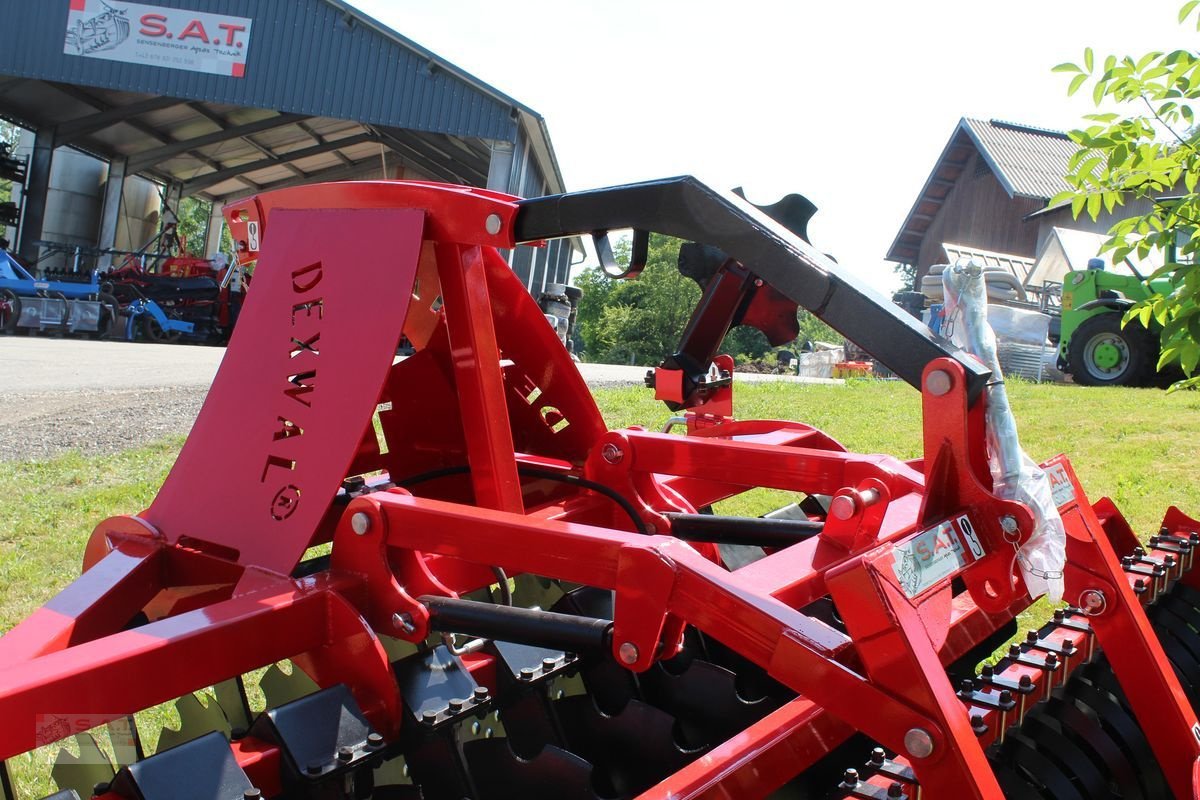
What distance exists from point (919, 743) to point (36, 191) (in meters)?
28.1

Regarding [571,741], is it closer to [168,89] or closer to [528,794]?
[528,794]

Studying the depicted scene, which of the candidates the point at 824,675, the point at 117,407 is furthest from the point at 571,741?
the point at 117,407

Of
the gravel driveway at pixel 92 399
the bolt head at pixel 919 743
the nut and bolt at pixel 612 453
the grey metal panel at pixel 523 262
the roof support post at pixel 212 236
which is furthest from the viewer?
the roof support post at pixel 212 236

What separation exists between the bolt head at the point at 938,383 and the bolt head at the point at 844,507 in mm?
498

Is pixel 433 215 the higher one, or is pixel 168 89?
pixel 168 89

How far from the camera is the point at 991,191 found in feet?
103

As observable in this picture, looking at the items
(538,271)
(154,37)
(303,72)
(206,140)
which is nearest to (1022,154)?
(538,271)

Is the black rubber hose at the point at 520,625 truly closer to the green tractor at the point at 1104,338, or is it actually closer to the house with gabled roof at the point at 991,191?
the green tractor at the point at 1104,338

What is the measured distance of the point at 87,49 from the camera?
21.1 m

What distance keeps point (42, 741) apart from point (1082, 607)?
199 cm

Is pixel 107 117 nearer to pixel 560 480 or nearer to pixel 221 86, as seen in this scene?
pixel 221 86

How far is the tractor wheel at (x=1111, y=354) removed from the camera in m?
12.8

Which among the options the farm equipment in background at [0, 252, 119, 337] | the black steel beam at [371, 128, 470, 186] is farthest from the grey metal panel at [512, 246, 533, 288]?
the farm equipment in background at [0, 252, 119, 337]

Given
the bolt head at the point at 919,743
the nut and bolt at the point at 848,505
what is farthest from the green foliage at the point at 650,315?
the bolt head at the point at 919,743
